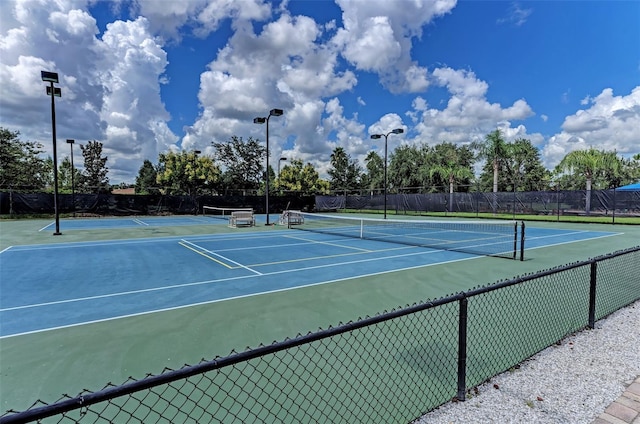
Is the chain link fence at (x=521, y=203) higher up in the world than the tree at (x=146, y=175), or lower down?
lower down

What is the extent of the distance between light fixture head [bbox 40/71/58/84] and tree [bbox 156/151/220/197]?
2526 cm

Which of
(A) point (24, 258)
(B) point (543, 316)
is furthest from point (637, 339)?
(A) point (24, 258)

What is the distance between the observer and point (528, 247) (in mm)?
11898

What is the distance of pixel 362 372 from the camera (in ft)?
11.6

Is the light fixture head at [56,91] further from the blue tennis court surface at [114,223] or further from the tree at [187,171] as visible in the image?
the tree at [187,171]

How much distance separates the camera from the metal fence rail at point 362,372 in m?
2.69

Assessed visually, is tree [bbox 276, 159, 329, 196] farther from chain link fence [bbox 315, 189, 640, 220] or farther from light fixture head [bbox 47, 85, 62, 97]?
light fixture head [bbox 47, 85, 62, 97]

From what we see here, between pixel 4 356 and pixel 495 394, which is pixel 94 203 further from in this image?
pixel 495 394

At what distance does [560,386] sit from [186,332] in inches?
168

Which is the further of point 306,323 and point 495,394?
point 306,323

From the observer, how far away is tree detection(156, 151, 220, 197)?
3912 cm

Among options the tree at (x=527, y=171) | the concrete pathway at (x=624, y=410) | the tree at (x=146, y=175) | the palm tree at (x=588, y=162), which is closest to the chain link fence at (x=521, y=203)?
the palm tree at (x=588, y=162)

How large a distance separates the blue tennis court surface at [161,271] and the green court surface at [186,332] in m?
0.41

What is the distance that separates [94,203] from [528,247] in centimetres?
3064
